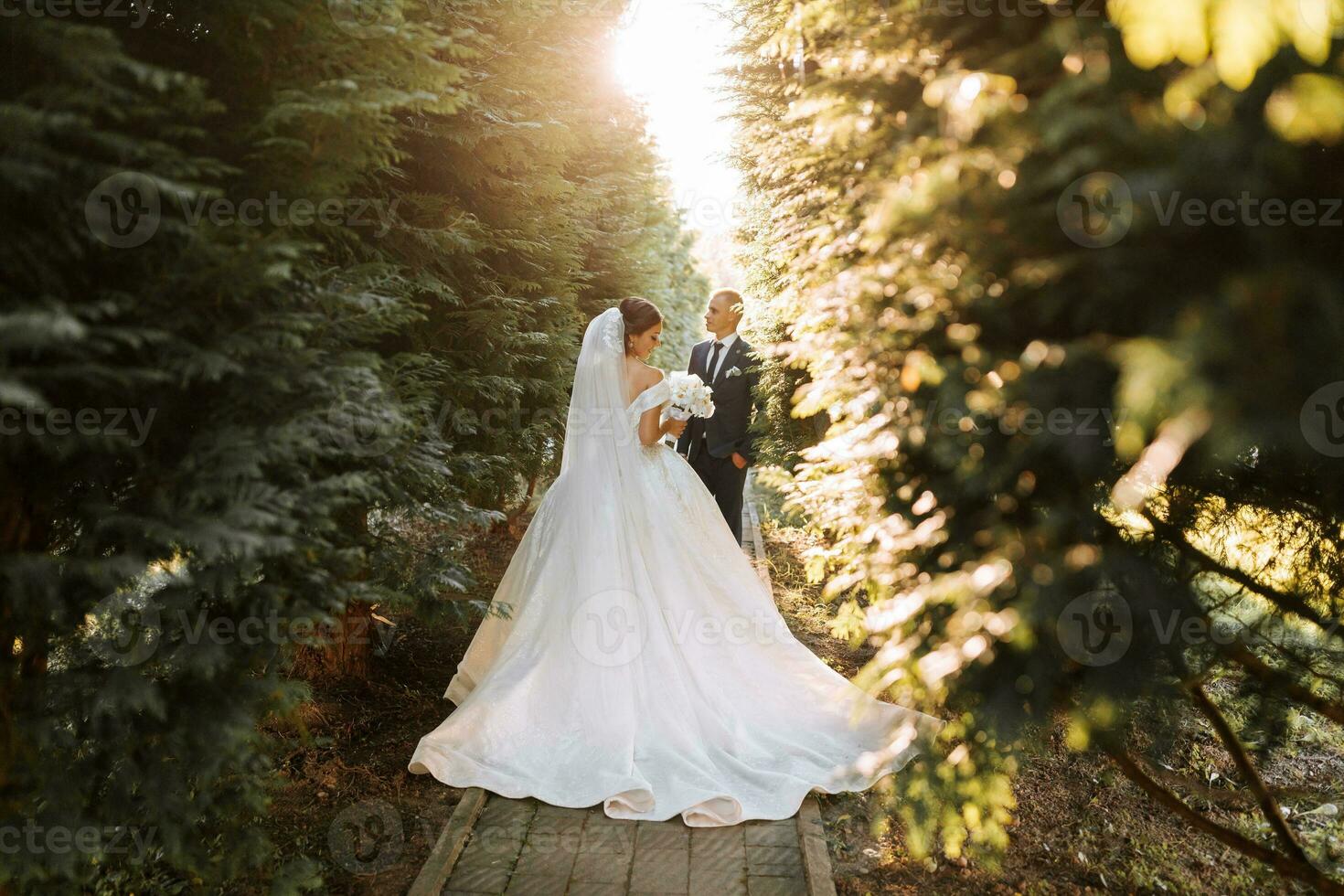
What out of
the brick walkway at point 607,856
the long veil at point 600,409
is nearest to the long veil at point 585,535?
the long veil at point 600,409

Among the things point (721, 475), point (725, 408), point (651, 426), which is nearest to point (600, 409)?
point (651, 426)

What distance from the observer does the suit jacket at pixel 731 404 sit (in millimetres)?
7738

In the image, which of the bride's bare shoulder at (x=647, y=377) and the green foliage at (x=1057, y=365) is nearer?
the green foliage at (x=1057, y=365)

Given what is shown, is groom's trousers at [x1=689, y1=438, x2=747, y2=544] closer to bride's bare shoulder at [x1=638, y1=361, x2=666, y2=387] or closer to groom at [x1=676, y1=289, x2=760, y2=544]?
groom at [x1=676, y1=289, x2=760, y2=544]

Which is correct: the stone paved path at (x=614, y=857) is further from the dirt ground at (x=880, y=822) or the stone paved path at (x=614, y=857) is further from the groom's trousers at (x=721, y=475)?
the groom's trousers at (x=721, y=475)

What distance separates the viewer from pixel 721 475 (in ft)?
25.9

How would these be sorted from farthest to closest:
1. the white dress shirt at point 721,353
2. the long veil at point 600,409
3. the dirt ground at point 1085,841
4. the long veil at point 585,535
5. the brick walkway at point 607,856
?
the white dress shirt at point 721,353, the long veil at point 600,409, the long veil at point 585,535, the dirt ground at point 1085,841, the brick walkway at point 607,856

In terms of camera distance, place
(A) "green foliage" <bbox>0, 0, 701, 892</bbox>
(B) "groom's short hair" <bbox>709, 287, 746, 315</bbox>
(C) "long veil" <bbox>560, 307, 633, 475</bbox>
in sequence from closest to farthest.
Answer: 1. (A) "green foliage" <bbox>0, 0, 701, 892</bbox>
2. (C) "long veil" <bbox>560, 307, 633, 475</bbox>
3. (B) "groom's short hair" <bbox>709, 287, 746, 315</bbox>

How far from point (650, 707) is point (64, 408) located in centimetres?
325

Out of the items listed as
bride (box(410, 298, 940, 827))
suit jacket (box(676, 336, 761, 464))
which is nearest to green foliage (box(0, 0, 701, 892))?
bride (box(410, 298, 940, 827))

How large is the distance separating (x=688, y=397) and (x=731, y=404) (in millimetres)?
2077

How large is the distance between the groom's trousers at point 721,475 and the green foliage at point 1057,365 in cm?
446

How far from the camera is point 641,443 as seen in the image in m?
5.68

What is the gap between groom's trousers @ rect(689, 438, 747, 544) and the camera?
311 inches
